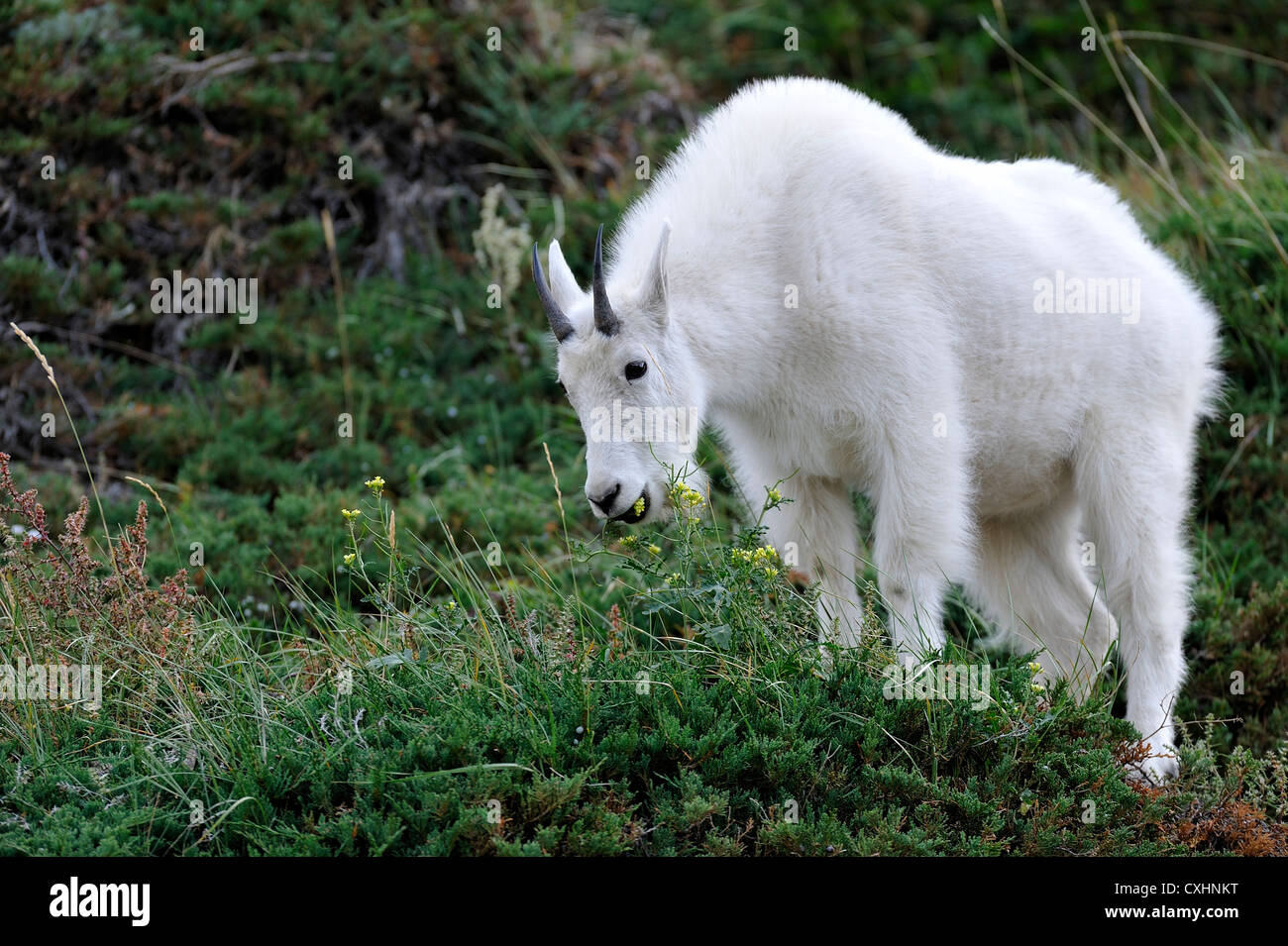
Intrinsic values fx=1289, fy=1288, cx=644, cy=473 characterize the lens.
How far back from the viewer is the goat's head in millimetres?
4574

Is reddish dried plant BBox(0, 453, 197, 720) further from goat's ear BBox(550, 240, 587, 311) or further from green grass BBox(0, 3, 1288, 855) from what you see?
goat's ear BBox(550, 240, 587, 311)

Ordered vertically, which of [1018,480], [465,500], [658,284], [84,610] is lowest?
[84,610]

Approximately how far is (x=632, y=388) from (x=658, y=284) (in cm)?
40

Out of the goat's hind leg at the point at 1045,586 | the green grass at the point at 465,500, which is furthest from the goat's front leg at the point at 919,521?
the goat's hind leg at the point at 1045,586

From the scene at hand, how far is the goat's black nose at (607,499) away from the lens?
14.8 ft

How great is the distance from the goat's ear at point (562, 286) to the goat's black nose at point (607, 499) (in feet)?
2.88

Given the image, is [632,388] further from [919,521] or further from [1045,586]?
[1045,586]

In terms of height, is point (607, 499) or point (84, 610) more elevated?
point (607, 499)

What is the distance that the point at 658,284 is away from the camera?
472cm

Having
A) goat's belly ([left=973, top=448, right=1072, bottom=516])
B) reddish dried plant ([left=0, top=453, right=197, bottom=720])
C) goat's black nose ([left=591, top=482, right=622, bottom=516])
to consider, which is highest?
goat's belly ([left=973, top=448, right=1072, bottom=516])

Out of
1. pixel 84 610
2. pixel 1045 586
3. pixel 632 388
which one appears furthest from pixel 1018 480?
pixel 84 610

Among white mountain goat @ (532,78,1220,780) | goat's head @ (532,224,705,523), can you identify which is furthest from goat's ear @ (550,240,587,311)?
goat's head @ (532,224,705,523)
